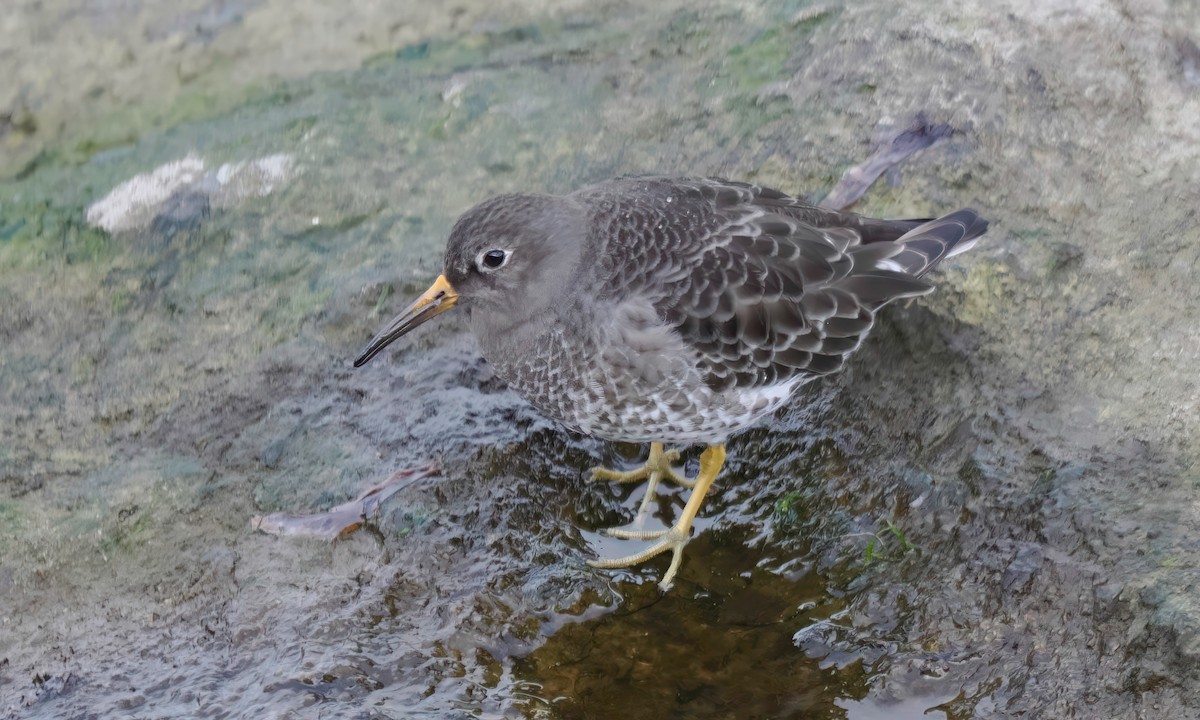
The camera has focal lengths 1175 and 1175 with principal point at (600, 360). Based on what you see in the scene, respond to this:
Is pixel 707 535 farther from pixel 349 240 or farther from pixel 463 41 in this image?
pixel 463 41

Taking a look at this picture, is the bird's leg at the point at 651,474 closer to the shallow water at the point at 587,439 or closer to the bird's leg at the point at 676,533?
the shallow water at the point at 587,439

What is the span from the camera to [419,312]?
18.3ft

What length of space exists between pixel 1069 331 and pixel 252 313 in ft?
14.0

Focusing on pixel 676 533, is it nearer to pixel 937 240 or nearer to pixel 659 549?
pixel 659 549

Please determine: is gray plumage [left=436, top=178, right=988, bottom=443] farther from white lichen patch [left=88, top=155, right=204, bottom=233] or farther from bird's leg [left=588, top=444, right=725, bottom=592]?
white lichen patch [left=88, top=155, right=204, bottom=233]

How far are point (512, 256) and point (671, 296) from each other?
779mm

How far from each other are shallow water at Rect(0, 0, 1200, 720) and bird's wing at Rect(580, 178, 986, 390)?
1.28 ft

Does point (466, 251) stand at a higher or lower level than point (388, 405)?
higher

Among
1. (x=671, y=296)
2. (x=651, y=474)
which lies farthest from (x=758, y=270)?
(x=651, y=474)

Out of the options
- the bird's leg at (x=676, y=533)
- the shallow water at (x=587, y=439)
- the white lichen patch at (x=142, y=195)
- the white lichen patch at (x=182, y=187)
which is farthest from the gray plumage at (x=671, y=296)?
the white lichen patch at (x=142, y=195)

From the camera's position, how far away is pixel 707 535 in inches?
218

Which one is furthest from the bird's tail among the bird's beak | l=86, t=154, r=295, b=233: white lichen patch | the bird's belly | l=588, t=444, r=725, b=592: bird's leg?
l=86, t=154, r=295, b=233: white lichen patch

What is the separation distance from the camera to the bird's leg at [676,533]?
5402 mm

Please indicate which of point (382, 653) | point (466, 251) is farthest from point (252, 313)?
point (382, 653)
